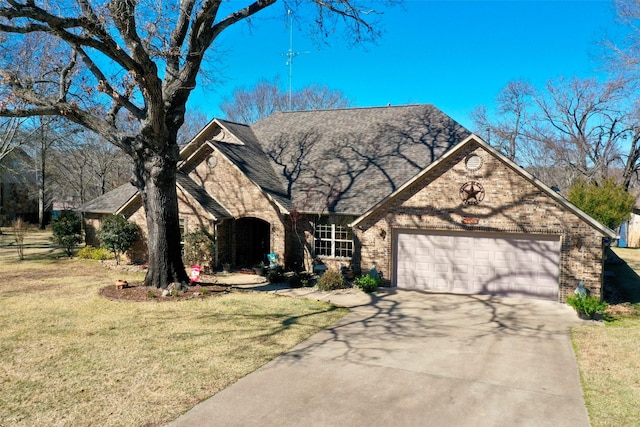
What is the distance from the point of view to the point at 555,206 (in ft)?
44.6

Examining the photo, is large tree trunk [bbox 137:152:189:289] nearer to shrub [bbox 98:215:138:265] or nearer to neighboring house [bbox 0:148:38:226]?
shrub [bbox 98:215:138:265]

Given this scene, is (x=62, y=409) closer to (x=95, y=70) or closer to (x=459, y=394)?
(x=459, y=394)

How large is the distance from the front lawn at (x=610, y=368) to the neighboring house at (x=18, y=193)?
142 feet

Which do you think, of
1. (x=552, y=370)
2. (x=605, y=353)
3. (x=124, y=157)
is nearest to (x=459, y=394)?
(x=552, y=370)

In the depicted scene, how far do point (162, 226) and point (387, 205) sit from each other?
7.87 m

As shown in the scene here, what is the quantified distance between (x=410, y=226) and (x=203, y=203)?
351 inches

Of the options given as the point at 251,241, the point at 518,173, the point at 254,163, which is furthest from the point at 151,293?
the point at 518,173

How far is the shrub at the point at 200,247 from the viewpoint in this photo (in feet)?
61.7

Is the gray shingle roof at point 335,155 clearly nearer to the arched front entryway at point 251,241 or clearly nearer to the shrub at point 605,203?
the arched front entryway at point 251,241

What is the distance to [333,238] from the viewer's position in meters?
18.3

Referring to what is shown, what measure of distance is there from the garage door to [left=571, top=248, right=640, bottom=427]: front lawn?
2.57 meters

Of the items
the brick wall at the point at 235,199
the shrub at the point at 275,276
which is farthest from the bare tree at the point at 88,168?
the shrub at the point at 275,276

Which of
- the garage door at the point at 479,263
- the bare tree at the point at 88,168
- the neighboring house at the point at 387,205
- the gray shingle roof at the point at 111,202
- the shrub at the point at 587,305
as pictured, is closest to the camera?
the shrub at the point at 587,305

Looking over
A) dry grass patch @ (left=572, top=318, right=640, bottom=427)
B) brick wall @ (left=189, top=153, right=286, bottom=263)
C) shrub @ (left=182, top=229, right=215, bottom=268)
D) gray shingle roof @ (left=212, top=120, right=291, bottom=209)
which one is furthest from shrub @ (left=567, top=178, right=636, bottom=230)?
shrub @ (left=182, top=229, right=215, bottom=268)
